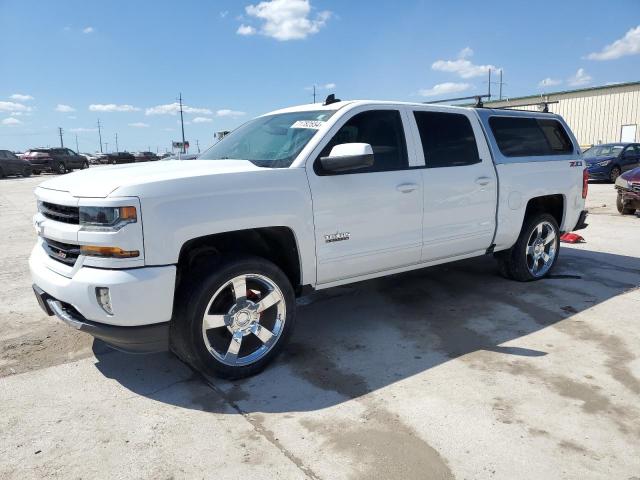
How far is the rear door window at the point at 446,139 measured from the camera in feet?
14.4

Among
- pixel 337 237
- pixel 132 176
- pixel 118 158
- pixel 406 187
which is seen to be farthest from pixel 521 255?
pixel 118 158

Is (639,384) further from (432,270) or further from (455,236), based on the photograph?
(432,270)

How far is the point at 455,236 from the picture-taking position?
462cm

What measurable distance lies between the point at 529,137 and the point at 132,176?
4.24m

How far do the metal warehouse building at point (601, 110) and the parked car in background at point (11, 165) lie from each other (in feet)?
88.5

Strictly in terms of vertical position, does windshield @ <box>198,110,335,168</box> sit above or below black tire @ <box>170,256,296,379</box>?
above

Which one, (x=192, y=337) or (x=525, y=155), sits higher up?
(x=525, y=155)

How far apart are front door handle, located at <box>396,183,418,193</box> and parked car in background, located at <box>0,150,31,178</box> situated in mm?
29783

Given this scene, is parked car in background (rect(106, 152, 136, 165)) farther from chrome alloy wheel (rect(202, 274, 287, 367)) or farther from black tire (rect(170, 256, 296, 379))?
black tire (rect(170, 256, 296, 379))

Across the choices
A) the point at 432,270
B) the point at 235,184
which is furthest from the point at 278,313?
the point at 432,270

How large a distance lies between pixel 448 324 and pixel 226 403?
2189mm

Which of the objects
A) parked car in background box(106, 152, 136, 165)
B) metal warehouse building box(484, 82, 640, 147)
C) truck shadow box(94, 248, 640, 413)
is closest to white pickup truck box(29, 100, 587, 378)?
truck shadow box(94, 248, 640, 413)

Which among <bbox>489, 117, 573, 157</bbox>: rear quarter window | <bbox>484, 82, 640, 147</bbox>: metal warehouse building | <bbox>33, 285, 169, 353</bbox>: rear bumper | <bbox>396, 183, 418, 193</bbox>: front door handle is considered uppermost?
<bbox>484, 82, 640, 147</bbox>: metal warehouse building

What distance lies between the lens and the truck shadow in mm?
3312
